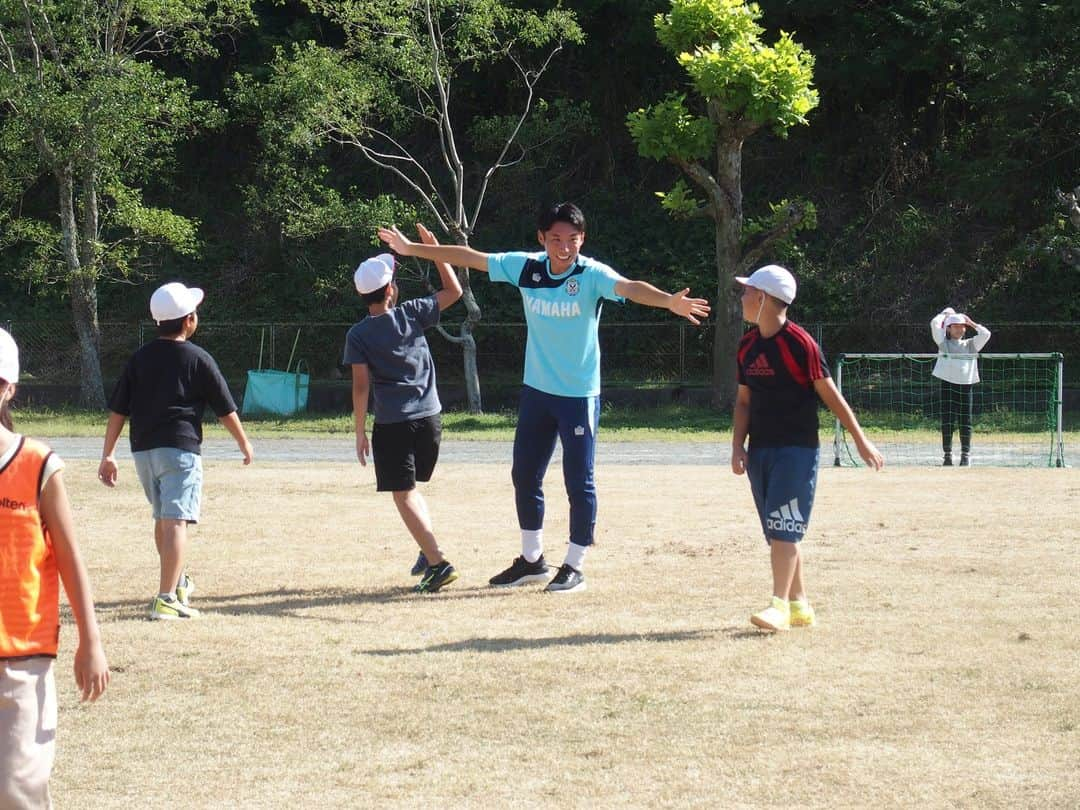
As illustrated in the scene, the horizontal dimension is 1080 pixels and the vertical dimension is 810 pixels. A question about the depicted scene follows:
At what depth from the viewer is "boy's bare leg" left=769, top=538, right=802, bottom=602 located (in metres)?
6.93

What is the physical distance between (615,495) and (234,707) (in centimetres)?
815

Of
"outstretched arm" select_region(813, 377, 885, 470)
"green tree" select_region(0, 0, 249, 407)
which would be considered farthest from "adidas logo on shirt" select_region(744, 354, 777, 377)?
"green tree" select_region(0, 0, 249, 407)

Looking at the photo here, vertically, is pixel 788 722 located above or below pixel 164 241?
below

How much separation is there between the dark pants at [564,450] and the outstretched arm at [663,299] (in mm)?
688

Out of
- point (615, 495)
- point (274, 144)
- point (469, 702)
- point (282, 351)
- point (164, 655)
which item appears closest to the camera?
point (469, 702)

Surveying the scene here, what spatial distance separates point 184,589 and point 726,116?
18747 mm

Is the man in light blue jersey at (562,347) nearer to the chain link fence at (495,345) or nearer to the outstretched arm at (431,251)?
the outstretched arm at (431,251)

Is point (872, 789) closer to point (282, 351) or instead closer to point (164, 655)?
point (164, 655)

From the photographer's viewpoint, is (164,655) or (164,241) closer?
(164,655)

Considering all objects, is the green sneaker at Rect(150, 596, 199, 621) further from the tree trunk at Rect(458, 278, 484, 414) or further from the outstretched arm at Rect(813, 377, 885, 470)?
the tree trunk at Rect(458, 278, 484, 414)

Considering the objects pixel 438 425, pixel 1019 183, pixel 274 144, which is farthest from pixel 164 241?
pixel 438 425

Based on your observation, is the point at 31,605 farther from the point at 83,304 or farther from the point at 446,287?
the point at 83,304

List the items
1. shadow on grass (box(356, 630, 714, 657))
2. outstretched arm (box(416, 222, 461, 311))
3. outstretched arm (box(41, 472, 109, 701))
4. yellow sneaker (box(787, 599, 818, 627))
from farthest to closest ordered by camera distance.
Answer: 1. outstretched arm (box(416, 222, 461, 311))
2. yellow sneaker (box(787, 599, 818, 627))
3. shadow on grass (box(356, 630, 714, 657))
4. outstretched arm (box(41, 472, 109, 701))

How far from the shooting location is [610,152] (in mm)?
33625
